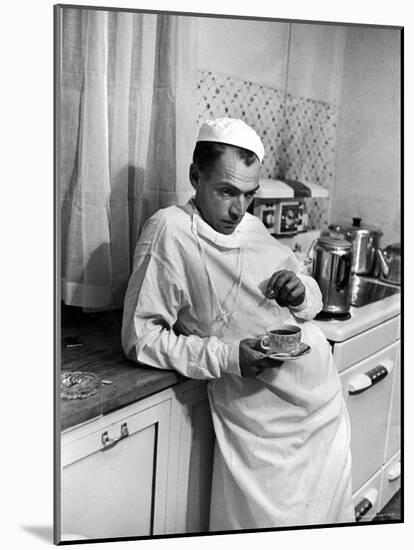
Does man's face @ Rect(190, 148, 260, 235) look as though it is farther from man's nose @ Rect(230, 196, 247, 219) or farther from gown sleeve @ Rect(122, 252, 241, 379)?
gown sleeve @ Rect(122, 252, 241, 379)

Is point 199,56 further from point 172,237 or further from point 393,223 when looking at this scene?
point 393,223

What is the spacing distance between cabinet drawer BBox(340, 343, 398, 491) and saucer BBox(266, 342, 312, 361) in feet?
0.58

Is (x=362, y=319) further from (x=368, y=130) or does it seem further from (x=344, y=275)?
(x=368, y=130)

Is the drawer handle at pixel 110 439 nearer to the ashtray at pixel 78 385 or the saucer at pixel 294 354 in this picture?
the ashtray at pixel 78 385

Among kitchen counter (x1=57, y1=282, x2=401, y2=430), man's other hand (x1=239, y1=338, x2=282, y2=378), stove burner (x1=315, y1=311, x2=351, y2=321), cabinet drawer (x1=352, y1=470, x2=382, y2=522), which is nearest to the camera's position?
kitchen counter (x1=57, y1=282, x2=401, y2=430)

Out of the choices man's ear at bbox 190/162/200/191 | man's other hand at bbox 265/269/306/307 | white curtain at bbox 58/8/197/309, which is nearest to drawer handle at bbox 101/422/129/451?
white curtain at bbox 58/8/197/309

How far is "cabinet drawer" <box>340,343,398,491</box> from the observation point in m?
1.74

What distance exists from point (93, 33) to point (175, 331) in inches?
23.9

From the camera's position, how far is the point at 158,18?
1490 mm

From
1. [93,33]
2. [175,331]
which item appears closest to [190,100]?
[93,33]

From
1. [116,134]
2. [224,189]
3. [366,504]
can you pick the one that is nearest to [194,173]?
[224,189]

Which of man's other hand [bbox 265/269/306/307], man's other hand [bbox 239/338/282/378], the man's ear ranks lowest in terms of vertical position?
man's other hand [bbox 239/338/282/378]

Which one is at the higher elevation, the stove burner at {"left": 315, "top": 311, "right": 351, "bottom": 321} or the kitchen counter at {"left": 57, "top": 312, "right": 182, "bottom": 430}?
the stove burner at {"left": 315, "top": 311, "right": 351, "bottom": 321}

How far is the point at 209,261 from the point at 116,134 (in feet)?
1.02
